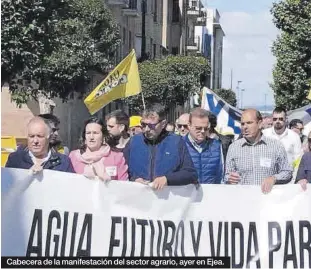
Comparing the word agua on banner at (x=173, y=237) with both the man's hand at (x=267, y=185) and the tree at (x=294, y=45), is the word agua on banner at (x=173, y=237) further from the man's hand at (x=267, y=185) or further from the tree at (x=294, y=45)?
the tree at (x=294, y=45)

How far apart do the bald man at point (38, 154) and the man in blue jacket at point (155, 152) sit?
28.6 inches

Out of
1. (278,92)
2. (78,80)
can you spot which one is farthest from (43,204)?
(278,92)

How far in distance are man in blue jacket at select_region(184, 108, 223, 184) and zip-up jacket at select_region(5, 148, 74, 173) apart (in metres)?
1.54

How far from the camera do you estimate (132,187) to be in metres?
7.84

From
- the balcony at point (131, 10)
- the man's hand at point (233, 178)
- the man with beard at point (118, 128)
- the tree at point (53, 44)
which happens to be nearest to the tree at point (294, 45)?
the tree at point (53, 44)

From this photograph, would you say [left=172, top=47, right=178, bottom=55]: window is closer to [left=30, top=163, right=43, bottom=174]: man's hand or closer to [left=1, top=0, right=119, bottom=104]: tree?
[left=1, top=0, right=119, bottom=104]: tree

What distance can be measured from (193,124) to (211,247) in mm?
1666

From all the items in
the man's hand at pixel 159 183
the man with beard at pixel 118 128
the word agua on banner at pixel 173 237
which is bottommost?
the word agua on banner at pixel 173 237

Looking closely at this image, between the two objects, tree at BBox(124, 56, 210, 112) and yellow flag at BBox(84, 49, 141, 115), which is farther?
tree at BBox(124, 56, 210, 112)

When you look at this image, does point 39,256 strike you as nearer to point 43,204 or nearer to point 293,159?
point 43,204

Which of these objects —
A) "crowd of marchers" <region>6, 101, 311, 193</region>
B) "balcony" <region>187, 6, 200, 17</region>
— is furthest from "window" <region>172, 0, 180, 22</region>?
"crowd of marchers" <region>6, 101, 311, 193</region>

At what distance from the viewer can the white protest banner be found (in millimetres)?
→ 7445

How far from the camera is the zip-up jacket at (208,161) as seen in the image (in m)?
9.06
